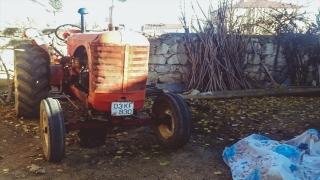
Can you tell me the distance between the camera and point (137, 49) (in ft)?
13.3

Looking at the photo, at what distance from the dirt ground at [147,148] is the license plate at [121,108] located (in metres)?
0.53

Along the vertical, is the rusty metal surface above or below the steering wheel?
below

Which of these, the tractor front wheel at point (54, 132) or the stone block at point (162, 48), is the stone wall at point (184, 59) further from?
the tractor front wheel at point (54, 132)

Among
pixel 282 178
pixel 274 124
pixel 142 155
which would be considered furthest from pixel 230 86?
pixel 282 178

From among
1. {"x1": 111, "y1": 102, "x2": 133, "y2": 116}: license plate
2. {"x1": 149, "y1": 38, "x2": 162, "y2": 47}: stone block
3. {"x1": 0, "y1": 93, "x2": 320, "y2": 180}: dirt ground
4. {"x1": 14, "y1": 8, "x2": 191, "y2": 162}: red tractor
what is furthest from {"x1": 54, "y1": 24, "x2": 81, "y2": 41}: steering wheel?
{"x1": 149, "y1": 38, "x2": 162, "y2": 47}: stone block

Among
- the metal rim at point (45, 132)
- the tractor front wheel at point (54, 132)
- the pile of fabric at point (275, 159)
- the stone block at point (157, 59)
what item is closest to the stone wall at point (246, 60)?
the stone block at point (157, 59)

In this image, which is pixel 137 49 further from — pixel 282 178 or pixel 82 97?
pixel 282 178

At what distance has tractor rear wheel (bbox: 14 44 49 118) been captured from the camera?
207 inches

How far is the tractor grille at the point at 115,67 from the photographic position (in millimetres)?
3934

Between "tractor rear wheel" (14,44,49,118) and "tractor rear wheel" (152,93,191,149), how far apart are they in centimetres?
181

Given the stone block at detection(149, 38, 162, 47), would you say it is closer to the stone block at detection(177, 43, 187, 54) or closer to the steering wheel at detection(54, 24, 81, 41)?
the stone block at detection(177, 43, 187, 54)

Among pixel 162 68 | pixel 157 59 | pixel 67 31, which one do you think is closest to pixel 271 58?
pixel 162 68

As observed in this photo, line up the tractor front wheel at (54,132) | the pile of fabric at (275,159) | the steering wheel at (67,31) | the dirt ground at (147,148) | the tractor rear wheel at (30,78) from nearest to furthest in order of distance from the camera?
the pile of fabric at (275,159) → the tractor front wheel at (54,132) → the dirt ground at (147,148) → the tractor rear wheel at (30,78) → the steering wheel at (67,31)

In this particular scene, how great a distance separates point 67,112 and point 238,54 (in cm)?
462
